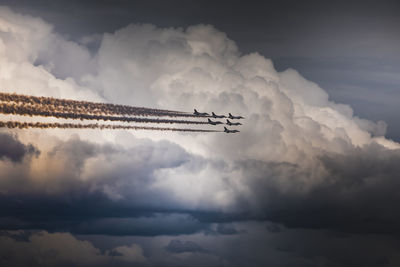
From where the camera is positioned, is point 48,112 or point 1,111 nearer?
point 1,111

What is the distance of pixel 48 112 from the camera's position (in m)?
85.8

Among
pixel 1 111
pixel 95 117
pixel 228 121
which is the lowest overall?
pixel 1 111

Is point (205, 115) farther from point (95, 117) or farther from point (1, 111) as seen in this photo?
point (1, 111)

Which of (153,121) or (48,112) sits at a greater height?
(153,121)

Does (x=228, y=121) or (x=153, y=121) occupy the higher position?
(x=228, y=121)

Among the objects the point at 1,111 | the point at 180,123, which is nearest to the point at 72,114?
the point at 1,111

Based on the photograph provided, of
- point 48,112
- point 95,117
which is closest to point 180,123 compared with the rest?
point 95,117

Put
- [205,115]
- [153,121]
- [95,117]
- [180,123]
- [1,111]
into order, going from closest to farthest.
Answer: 1. [1,111]
2. [95,117]
3. [153,121]
4. [180,123]
5. [205,115]

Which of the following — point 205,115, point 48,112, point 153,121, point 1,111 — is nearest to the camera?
point 1,111

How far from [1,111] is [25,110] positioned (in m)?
4.44

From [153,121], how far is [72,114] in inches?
850

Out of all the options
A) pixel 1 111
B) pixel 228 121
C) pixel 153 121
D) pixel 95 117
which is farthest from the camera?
pixel 228 121

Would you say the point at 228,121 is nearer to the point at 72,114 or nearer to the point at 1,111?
the point at 72,114

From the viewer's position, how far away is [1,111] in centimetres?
7788
